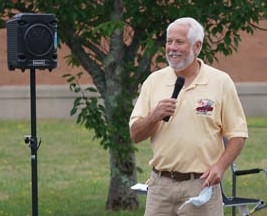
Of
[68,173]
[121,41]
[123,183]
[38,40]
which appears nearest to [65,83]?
[68,173]

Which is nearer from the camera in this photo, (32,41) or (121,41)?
(32,41)

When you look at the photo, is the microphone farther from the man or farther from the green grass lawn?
the green grass lawn

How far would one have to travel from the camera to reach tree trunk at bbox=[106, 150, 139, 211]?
11180 mm

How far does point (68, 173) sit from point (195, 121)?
9.44 meters

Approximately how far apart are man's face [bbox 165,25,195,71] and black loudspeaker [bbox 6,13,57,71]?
9.97 ft

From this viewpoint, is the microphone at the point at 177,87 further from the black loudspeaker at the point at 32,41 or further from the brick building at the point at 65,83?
the brick building at the point at 65,83

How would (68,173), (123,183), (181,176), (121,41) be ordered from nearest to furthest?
(181,176) < (121,41) < (123,183) < (68,173)

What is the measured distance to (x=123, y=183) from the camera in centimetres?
1118

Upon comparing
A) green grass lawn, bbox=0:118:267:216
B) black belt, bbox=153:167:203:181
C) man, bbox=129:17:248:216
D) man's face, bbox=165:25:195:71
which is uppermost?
man's face, bbox=165:25:195:71

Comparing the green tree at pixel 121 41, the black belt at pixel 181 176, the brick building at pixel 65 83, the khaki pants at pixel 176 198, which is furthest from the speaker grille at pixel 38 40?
the brick building at pixel 65 83

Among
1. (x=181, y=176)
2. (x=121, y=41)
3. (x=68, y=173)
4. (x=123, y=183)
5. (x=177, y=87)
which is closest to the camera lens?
(x=177, y=87)

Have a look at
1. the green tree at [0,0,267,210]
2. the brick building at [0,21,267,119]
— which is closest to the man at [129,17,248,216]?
the green tree at [0,0,267,210]

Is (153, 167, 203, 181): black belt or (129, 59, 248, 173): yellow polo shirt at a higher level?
(129, 59, 248, 173): yellow polo shirt

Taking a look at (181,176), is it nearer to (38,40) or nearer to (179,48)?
(179,48)
